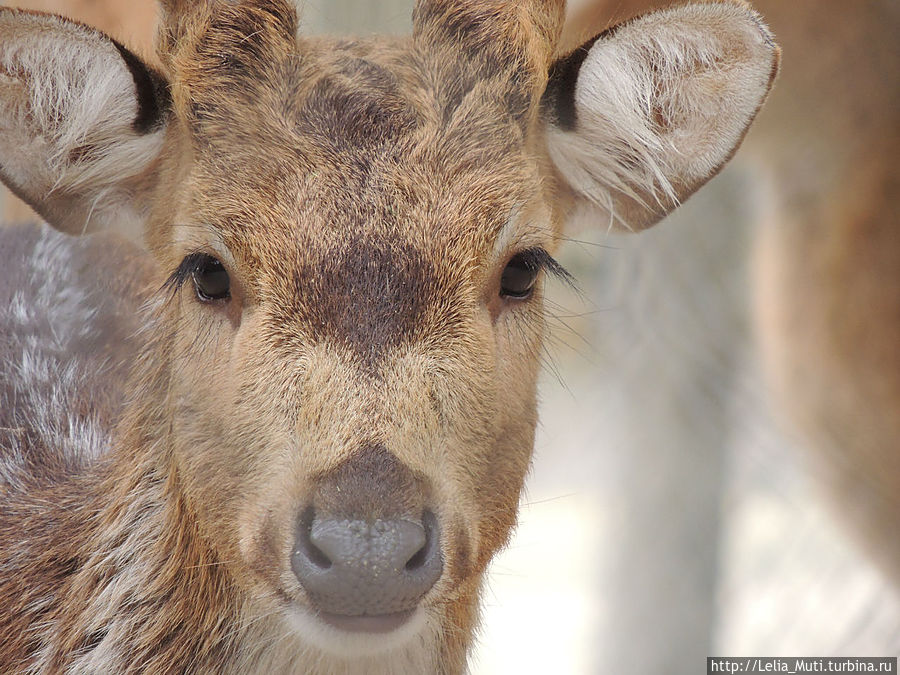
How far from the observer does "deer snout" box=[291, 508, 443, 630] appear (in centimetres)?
199

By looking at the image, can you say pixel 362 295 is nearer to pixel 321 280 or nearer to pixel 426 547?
pixel 321 280

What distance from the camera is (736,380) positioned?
6020 mm

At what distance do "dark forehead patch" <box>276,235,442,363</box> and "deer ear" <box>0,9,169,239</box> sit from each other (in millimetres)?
638

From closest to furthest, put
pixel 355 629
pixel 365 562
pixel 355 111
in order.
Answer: pixel 365 562, pixel 355 629, pixel 355 111

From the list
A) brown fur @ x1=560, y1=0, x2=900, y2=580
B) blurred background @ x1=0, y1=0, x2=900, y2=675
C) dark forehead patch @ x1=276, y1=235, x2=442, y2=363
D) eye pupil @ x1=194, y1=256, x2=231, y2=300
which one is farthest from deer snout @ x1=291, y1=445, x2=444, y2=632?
brown fur @ x1=560, y1=0, x2=900, y2=580

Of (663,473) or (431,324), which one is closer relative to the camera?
(431,324)

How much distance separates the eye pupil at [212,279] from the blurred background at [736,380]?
300 centimetres

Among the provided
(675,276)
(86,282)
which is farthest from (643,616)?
(86,282)

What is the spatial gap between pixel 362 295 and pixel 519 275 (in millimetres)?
492

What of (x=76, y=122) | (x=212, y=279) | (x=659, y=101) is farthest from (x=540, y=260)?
(x=76, y=122)

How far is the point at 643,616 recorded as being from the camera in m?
5.60

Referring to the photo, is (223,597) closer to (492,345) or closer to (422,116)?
(492,345)

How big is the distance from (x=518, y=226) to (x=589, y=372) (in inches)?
204

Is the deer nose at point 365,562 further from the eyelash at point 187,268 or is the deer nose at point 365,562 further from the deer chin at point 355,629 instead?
the eyelash at point 187,268
